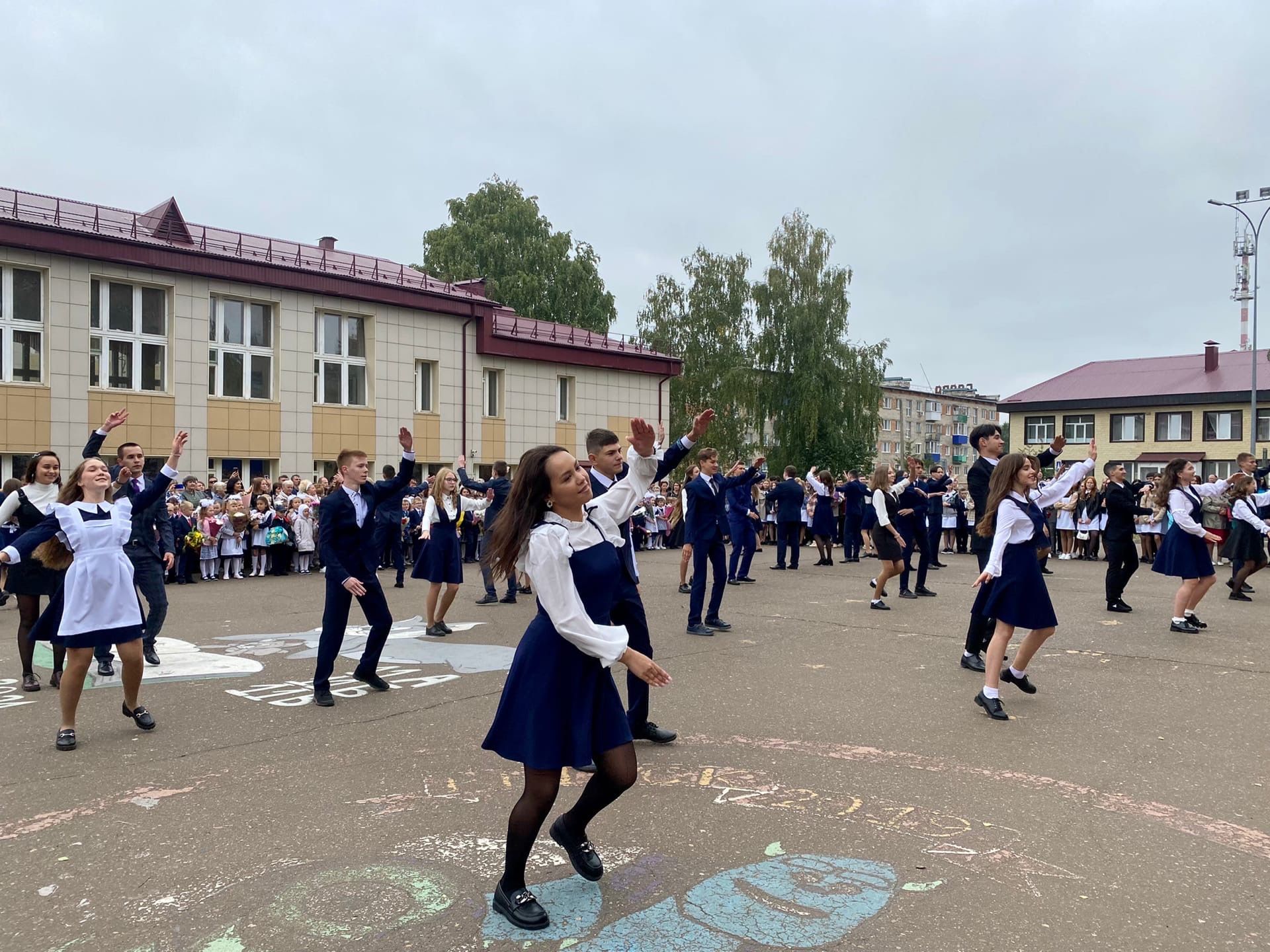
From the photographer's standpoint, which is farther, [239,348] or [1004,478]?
[239,348]

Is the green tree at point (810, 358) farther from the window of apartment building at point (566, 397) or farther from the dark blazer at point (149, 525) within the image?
the dark blazer at point (149, 525)

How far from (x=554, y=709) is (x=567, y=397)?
100ft

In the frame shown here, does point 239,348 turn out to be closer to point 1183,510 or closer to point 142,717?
point 142,717

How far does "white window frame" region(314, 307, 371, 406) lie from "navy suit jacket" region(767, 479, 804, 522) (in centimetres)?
1420

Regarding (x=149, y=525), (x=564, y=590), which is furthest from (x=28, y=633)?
(x=564, y=590)

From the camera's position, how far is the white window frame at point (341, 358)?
2692 centimetres

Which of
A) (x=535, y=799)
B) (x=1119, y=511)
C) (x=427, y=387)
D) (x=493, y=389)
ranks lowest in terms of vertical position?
(x=535, y=799)

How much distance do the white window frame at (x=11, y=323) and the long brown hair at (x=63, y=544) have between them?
18.0 metres

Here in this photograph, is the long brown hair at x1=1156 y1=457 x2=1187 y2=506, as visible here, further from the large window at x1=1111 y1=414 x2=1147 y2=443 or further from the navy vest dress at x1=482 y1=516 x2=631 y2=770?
the large window at x1=1111 y1=414 x2=1147 y2=443

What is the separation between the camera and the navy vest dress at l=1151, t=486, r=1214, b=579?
10.1 meters

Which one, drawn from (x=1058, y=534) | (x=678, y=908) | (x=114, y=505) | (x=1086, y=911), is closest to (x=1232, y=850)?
(x=1086, y=911)

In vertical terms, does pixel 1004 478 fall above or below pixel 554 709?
above

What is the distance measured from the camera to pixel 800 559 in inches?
806

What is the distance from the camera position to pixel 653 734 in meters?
6.07
